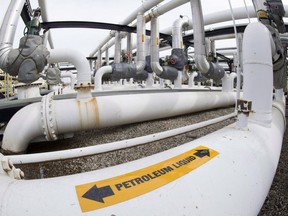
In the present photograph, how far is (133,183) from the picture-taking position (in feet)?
1.68

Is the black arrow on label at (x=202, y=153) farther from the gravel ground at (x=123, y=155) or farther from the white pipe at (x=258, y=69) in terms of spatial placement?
the white pipe at (x=258, y=69)

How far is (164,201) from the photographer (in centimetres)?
47

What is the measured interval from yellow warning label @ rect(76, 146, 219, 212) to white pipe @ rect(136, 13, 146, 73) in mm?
3657

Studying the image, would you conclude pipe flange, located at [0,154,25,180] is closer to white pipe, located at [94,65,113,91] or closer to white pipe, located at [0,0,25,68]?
white pipe, located at [0,0,25,68]

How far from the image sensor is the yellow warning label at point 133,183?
17.6 inches

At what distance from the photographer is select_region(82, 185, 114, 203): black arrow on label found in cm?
45

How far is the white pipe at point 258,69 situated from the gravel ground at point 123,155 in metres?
0.42

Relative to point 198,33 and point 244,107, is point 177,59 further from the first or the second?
point 244,107

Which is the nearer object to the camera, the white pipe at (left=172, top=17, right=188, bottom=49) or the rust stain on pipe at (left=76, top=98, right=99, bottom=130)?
the rust stain on pipe at (left=76, top=98, right=99, bottom=130)

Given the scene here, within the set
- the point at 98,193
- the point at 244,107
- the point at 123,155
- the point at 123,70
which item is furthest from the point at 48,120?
the point at 123,70

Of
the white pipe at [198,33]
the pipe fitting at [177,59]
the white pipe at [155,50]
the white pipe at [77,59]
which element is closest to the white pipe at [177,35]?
the pipe fitting at [177,59]

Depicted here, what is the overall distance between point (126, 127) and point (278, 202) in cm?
134

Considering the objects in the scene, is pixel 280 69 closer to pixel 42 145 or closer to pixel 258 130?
pixel 258 130

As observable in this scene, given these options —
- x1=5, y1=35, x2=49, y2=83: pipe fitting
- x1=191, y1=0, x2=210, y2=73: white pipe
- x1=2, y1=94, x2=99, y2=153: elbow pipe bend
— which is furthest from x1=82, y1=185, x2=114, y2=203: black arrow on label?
x1=191, y1=0, x2=210, y2=73: white pipe
